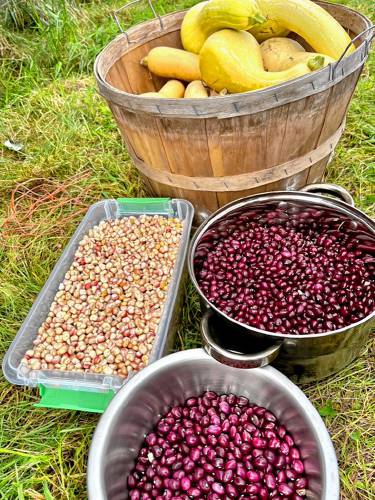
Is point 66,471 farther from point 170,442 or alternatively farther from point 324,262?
point 324,262

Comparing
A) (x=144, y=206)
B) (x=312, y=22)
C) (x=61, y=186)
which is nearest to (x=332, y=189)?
(x=312, y=22)

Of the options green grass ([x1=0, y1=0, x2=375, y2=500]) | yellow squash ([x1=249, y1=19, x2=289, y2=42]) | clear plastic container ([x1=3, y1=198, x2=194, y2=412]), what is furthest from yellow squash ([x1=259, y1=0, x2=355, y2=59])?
clear plastic container ([x1=3, y1=198, x2=194, y2=412])

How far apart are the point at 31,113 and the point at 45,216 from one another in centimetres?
176

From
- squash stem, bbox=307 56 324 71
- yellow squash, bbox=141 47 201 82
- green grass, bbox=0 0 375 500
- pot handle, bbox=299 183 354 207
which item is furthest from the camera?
yellow squash, bbox=141 47 201 82

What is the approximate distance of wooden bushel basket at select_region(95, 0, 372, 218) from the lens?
228cm

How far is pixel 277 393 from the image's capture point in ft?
6.05

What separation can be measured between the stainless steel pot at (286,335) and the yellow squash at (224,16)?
41.6 inches

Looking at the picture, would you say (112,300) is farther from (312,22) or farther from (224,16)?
(312,22)

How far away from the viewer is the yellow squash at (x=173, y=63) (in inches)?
119

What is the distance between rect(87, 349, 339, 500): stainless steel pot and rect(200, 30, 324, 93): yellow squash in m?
1.61

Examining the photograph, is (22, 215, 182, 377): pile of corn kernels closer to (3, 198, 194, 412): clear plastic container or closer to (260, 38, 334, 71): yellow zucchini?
(3, 198, 194, 412): clear plastic container

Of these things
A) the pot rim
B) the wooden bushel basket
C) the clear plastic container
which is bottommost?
the clear plastic container

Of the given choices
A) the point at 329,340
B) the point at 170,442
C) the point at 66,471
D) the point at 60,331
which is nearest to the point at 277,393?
the point at 329,340

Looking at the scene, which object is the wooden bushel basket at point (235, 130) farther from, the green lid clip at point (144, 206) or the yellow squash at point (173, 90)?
the yellow squash at point (173, 90)
